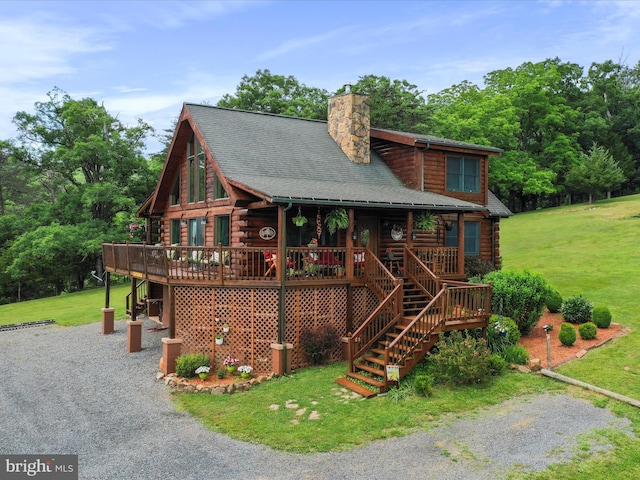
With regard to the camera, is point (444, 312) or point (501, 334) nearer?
point (444, 312)

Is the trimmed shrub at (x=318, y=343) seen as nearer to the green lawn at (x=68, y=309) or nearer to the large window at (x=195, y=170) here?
the large window at (x=195, y=170)

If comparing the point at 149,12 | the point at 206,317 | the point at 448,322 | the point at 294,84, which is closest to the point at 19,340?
the point at 206,317

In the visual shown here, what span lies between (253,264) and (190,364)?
138 inches

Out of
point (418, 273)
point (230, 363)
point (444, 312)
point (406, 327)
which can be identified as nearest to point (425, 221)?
point (418, 273)

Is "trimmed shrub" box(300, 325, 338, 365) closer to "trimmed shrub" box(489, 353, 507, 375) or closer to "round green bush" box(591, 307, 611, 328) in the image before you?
"trimmed shrub" box(489, 353, 507, 375)

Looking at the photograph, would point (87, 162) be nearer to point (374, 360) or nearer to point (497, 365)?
point (374, 360)

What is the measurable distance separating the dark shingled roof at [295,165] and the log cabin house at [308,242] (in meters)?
0.07

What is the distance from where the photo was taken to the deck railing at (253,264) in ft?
46.5

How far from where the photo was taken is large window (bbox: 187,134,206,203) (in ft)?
62.2

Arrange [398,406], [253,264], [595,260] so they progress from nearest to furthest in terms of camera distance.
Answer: [398,406] < [253,264] < [595,260]

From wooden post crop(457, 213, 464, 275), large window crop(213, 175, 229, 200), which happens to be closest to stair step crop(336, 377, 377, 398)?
wooden post crop(457, 213, 464, 275)

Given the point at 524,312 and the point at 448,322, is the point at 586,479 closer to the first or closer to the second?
the point at 448,322

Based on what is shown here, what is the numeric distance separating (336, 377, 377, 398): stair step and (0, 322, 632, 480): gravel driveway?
2.23 meters

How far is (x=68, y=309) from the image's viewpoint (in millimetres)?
28906
